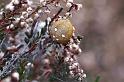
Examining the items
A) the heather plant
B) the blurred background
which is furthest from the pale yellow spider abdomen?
the blurred background

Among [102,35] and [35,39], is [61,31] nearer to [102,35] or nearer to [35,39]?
[35,39]

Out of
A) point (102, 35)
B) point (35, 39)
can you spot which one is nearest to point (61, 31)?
point (35, 39)

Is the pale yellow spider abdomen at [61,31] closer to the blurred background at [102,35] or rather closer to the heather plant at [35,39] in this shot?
the heather plant at [35,39]

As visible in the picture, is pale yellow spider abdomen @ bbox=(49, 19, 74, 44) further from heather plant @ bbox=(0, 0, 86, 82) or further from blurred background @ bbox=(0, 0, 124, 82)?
blurred background @ bbox=(0, 0, 124, 82)

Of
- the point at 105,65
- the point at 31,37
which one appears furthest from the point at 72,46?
the point at 105,65

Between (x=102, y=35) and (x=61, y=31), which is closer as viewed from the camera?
(x=61, y=31)

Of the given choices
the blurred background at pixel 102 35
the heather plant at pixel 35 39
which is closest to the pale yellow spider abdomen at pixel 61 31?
the heather plant at pixel 35 39

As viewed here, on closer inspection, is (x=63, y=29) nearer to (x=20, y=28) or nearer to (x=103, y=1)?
(x=20, y=28)

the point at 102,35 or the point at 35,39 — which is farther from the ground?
the point at 35,39
